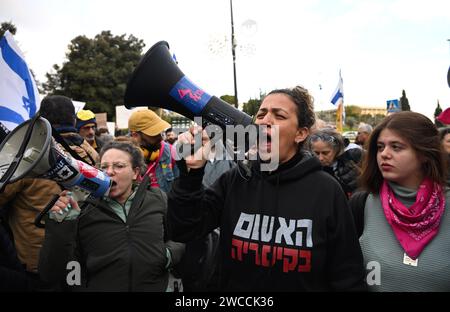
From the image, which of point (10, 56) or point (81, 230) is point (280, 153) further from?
Result: point (10, 56)

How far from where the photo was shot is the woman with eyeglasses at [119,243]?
2.24 meters

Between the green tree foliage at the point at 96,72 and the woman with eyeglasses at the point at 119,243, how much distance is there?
2827 centimetres

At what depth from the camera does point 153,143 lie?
13.5ft

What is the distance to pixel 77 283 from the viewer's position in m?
2.27

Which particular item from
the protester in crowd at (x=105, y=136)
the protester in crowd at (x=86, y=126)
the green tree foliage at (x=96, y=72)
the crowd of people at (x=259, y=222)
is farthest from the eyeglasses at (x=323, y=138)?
the green tree foliage at (x=96, y=72)

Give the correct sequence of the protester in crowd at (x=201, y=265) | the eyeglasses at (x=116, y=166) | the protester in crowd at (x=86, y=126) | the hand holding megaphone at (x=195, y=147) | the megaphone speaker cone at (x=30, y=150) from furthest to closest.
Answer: the protester in crowd at (x=86, y=126) → the eyeglasses at (x=116, y=166) → the protester in crowd at (x=201, y=265) → the megaphone speaker cone at (x=30, y=150) → the hand holding megaphone at (x=195, y=147)

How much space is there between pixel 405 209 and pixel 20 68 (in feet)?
10.3

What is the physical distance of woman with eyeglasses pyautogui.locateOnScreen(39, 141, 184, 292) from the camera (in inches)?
88.4

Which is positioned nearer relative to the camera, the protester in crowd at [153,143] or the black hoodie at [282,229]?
the black hoodie at [282,229]

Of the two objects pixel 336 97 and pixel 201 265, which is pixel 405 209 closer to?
pixel 201 265

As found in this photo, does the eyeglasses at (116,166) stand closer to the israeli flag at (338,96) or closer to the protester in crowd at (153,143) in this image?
the protester in crowd at (153,143)

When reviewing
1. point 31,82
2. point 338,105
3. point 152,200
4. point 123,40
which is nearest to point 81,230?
point 152,200

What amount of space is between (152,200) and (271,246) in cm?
103

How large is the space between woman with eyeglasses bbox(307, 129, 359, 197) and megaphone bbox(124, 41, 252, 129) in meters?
2.21
